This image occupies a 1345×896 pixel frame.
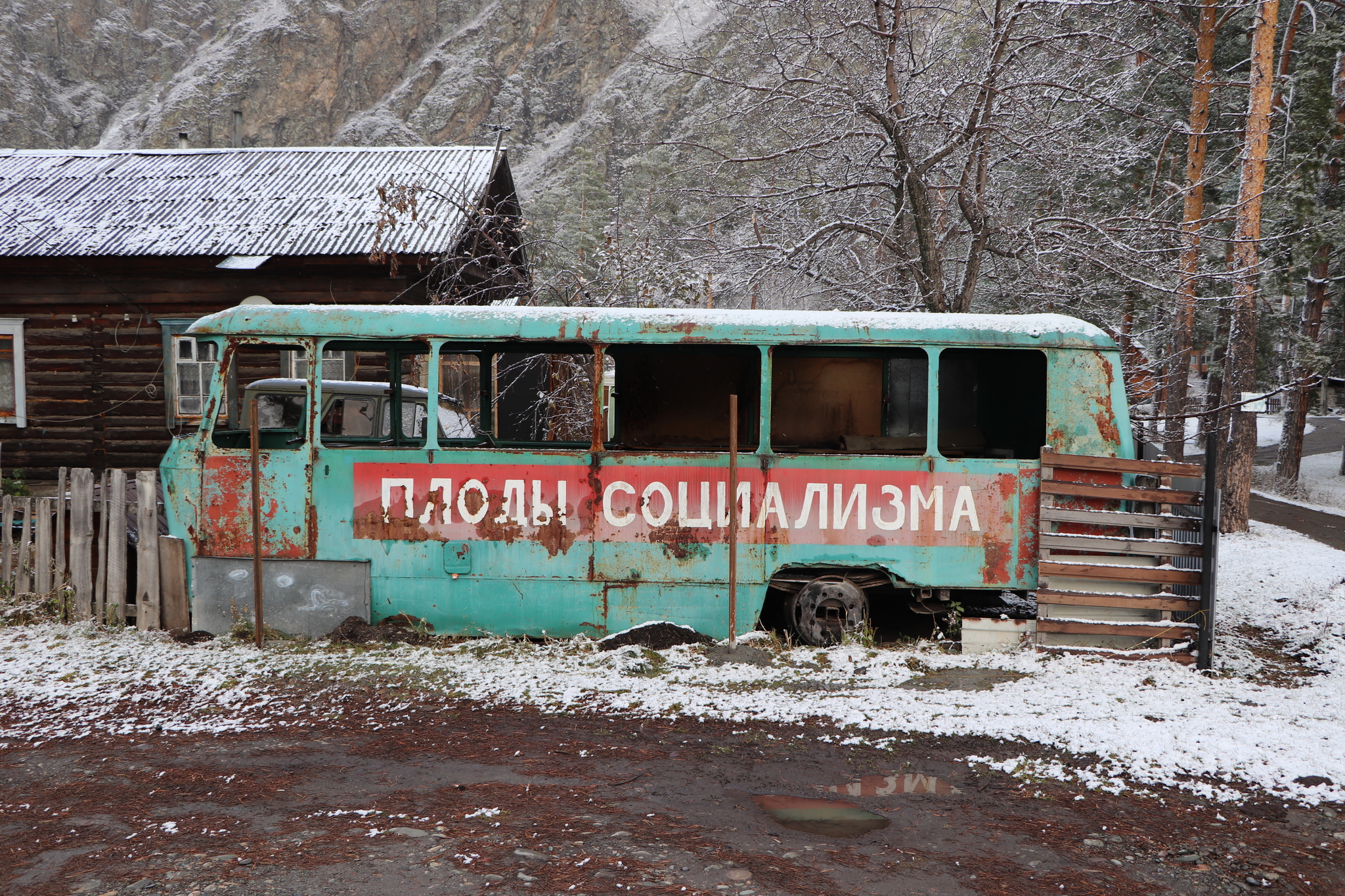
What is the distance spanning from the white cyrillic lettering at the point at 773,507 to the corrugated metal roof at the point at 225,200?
7806 millimetres

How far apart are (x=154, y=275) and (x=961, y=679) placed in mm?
13778

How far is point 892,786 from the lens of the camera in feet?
13.5

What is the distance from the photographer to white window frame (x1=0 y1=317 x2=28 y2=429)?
13.9 m

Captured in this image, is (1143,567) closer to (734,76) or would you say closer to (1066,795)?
(1066,795)

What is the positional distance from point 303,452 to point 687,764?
365 cm

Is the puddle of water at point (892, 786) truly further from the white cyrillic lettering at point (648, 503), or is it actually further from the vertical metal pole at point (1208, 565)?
→ the vertical metal pole at point (1208, 565)

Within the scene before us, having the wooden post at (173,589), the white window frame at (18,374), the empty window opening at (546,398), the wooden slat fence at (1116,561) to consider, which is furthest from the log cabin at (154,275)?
the wooden slat fence at (1116,561)

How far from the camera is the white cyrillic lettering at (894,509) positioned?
6000 mm

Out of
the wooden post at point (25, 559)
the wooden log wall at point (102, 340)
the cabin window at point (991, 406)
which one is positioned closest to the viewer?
the wooden post at point (25, 559)

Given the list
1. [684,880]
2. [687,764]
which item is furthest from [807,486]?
[684,880]

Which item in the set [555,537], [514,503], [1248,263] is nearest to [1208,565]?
[555,537]

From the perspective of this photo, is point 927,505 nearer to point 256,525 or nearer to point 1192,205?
point 256,525

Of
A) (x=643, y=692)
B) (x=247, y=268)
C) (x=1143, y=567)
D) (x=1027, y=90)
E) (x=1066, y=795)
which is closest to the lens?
(x=1066, y=795)

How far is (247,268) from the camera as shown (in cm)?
1239
